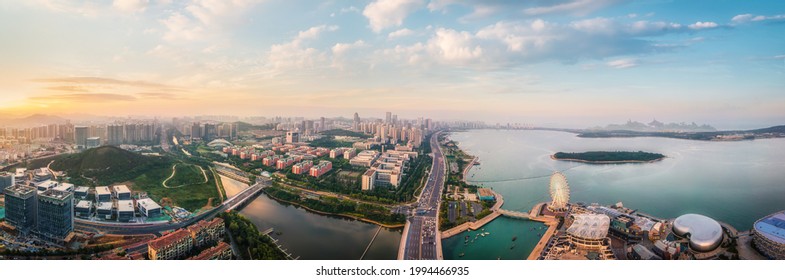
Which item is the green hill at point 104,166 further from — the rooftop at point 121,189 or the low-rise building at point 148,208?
the low-rise building at point 148,208

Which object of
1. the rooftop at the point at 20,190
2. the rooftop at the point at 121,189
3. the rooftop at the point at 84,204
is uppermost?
the rooftop at the point at 20,190

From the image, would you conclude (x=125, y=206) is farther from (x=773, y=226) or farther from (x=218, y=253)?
(x=773, y=226)

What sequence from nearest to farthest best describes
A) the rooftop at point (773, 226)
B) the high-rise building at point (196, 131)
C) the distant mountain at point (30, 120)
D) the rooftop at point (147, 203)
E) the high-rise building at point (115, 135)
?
the rooftop at point (773, 226) < the distant mountain at point (30, 120) < the rooftop at point (147, 203) < the high-rise building at point (115, 135) < the high-rise building at point (196, 131)

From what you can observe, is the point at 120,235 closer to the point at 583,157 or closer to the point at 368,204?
the point at 368,204

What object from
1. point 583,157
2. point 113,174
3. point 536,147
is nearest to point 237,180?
point 113,174

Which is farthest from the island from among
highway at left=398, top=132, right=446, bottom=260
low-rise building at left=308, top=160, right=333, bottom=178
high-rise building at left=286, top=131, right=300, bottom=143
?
high-rise building at left=286, top=131, right=300, bottom=143

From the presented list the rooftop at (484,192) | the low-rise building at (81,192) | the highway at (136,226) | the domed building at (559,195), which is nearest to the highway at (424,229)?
the rooftop at (484,192)

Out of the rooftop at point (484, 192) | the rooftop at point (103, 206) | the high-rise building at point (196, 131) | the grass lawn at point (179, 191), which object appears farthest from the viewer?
the high-rise building at point (196, 131)

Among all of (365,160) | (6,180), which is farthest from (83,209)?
(365,160)
